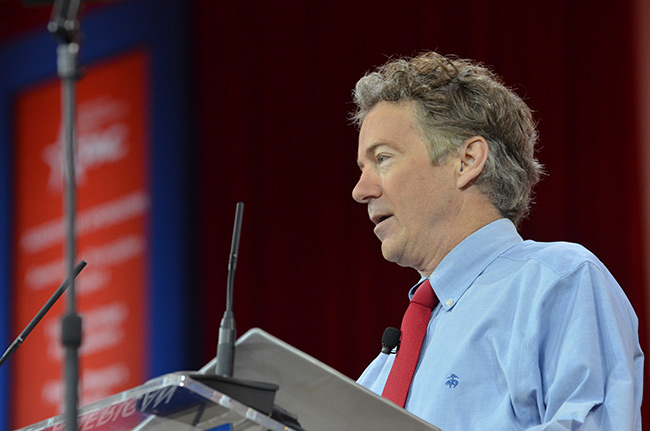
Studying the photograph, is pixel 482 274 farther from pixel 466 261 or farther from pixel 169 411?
pixel 169 411

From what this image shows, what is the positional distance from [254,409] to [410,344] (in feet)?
2.07

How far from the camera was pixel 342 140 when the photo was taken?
477 cm

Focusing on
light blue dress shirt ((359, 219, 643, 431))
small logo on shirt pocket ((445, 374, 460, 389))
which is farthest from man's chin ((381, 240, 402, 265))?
small logo on shirt pocket ((445, 374, 460, 389))

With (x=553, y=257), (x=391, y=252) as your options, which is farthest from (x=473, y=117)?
(x=553, y=257)

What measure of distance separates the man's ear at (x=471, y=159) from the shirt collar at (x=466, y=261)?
133 millimetres

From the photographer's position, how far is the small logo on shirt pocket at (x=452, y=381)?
4.78ft

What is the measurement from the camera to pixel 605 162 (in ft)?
12.8

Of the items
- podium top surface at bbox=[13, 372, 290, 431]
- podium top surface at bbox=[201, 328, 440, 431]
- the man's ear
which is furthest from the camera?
the man's ear

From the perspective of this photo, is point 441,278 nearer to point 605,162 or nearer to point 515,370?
point 515,370

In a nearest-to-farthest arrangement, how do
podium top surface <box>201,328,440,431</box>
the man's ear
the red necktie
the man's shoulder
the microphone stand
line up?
the microphone stand, podium top surface <box>201,328,440,431</box>, the man's shoulder, the red necktie, the man's ear

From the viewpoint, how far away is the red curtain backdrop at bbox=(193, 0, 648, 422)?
3902 millimetres

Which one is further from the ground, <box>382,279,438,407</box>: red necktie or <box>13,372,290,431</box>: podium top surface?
<box>13,372,290,431</box>: podium top surface

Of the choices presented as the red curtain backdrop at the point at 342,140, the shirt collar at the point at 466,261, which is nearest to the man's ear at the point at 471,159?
the shirt collar at the point at 466,261

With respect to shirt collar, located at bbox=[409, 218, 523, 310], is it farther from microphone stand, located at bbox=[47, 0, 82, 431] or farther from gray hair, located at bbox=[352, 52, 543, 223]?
microphone stand, located at bbox=[47, 0, 82, 431]
